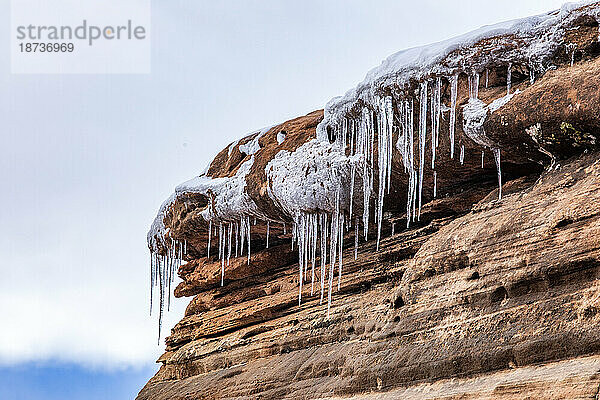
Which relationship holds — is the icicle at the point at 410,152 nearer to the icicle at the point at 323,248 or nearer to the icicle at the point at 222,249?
the icicle at the point at 323,248

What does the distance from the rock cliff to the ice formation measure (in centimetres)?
2

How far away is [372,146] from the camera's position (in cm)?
886

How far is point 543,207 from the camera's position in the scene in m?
6.68

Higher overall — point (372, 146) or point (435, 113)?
point (435, 113)

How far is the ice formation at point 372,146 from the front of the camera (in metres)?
7.45

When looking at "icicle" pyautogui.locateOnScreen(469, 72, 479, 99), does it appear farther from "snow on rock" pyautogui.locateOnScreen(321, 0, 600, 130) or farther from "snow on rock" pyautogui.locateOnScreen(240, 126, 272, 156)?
"snow on rock" pyautogui.locateOnScreen(240, 126, 272, 156)

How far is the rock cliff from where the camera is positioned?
20.3 ft

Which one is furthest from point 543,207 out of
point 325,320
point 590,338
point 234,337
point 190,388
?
point 190,388

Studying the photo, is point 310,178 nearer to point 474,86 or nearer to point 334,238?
point 334,238

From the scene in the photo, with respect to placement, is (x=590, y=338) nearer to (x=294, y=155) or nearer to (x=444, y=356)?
(x=444, y=356)

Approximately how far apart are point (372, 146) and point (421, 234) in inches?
52.0

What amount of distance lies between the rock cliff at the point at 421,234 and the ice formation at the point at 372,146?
0.02m

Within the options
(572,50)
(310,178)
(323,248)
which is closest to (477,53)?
(572,50)

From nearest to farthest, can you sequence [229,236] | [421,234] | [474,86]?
[474,86] → [421,234] → [229,236]
